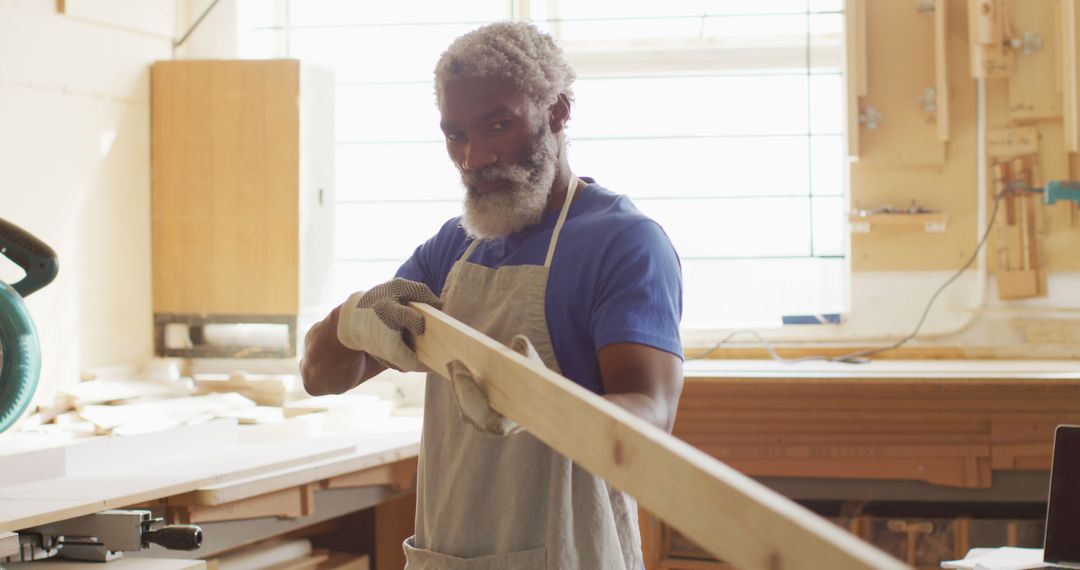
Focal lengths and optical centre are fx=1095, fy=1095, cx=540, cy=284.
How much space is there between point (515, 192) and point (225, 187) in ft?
10.4

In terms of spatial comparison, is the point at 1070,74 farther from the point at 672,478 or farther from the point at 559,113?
the point at 672,478

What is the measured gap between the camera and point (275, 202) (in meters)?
4.40

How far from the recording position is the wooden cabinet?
4395 millimetres

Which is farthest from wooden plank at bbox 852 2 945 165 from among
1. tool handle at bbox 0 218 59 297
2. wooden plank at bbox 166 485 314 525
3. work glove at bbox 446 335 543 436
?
work glove at bbox 446 335 543 436

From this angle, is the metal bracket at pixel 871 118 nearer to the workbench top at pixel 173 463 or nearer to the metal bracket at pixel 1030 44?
the metal bracket at pixel 1030 44

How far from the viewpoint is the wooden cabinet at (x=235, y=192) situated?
439 cm

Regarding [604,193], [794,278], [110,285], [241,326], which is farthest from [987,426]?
[110,285]

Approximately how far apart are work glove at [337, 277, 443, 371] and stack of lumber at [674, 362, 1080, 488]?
2.20 metres

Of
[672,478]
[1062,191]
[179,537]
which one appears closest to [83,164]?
[179,537]

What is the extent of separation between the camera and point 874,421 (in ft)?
12.1

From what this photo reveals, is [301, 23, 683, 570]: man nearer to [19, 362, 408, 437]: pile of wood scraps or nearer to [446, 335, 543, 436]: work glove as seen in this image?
[446, 335, 543, 436]: work glove

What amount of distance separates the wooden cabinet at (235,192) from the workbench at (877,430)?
1.74m

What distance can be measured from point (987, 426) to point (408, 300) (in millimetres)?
2737

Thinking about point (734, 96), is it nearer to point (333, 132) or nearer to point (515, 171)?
point (333, 132)
